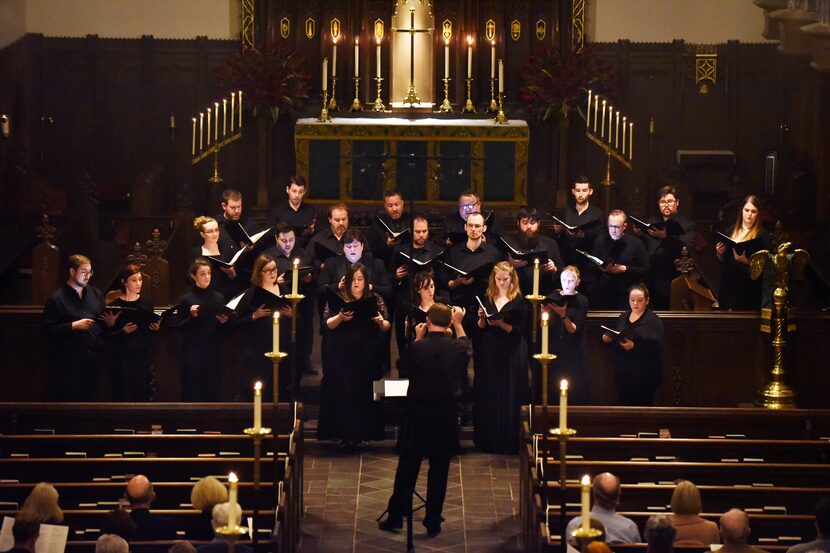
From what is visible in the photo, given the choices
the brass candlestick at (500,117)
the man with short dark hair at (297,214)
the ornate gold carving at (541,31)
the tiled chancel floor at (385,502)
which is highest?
the ornate gold carving at (541,31)

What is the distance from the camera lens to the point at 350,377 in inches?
501

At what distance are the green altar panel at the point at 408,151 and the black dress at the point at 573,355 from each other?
5.35 metres

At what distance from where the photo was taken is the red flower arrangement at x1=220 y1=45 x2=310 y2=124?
18469mm

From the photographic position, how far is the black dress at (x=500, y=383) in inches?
504

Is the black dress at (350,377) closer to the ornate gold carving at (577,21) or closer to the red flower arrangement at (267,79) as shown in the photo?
the red flower arrangement at (267,79)

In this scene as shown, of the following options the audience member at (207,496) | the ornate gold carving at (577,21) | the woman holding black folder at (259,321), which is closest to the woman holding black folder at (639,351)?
the woman holding black folder at (259,321)

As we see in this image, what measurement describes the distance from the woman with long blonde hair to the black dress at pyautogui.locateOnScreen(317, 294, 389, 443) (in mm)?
821

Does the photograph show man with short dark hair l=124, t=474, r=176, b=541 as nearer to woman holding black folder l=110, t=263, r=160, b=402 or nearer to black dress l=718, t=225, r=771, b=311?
woman holding black folder l=110, t=263, r=160, b=402

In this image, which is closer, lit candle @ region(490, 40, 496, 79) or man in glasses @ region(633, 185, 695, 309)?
man in glasses @ region(633, 185, 695, 309)

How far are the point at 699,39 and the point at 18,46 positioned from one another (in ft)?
27.2

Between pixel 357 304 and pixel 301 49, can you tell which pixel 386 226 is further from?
pixel 301 49

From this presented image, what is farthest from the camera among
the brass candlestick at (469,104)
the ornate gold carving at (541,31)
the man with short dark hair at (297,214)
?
the ornate gold carving at (541,31)

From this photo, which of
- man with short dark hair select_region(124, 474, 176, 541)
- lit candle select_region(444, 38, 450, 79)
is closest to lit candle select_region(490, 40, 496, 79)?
lit candle select_region(444, 38, 450, 79)

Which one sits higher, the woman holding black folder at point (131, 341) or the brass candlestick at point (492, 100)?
the brass candlestick at point (492, 100)
